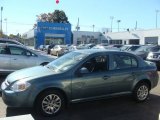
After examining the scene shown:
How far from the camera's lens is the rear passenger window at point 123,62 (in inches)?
289

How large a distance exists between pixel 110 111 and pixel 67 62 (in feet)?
5.31

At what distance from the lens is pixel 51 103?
6352 millimetres

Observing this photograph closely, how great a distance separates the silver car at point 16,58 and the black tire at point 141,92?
4.76 meters

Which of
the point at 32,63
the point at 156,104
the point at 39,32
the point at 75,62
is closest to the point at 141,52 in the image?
the point at 32,63

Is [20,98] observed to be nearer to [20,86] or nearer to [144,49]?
[20,86]

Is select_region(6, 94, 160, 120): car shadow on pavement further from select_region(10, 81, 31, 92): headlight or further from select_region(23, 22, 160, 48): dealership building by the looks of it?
select_region(23, 22, 160, 48): dealership building

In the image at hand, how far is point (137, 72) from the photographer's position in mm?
7625

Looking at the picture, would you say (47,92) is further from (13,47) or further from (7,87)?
(13,47)

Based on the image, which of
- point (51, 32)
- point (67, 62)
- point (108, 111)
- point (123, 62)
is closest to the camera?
point (108, 111)

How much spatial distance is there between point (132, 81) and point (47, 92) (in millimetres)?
2479

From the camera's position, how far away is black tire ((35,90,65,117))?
627 centimetres

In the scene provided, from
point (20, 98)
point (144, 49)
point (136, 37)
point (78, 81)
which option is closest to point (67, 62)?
point (78, 81)

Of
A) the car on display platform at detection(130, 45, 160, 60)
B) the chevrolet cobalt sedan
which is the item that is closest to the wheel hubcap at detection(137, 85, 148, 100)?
the chevrolet cobalt sedan

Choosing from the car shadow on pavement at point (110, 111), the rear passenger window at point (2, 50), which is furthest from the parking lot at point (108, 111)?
the rear passenger window at point (2, 50)
